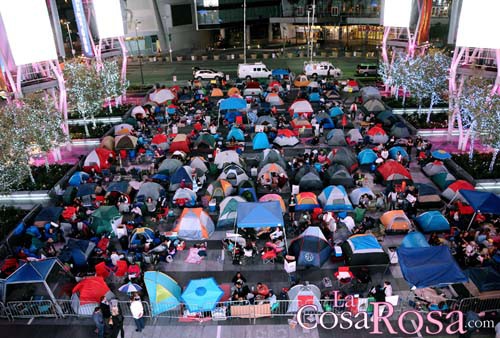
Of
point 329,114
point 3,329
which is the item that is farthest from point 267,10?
point 3,329

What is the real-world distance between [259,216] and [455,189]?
31.3ft

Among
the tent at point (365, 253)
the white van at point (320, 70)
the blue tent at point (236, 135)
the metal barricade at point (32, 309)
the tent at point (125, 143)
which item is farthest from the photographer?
the white van at point (320, 70)

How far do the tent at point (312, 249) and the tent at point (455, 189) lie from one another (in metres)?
7.23

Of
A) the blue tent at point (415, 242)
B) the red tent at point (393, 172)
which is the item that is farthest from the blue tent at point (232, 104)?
the blue tent at point (415, 242)

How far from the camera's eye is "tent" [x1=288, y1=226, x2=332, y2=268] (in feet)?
49.5

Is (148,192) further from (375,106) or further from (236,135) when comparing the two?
(375,106)

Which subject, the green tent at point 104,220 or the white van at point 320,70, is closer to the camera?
the green tent at point 104,220

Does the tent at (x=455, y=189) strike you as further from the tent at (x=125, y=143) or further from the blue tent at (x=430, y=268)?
the tent at (x=125, y=143)

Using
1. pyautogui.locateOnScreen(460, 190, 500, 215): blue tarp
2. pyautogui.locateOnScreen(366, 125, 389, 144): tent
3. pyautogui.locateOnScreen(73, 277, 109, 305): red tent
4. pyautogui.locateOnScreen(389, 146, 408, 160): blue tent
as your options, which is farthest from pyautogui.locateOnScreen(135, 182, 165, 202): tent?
pyautogui.locateOnScreen(460, 190, 500, 215): blue tarp

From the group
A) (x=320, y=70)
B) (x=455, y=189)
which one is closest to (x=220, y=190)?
(x=455, y=189)

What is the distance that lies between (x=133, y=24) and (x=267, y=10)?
78.1ft

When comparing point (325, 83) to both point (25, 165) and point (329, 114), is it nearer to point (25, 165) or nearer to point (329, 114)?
point (329, 114)

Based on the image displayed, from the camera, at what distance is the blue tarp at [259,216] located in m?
15.8

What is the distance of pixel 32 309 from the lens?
13.7 m
